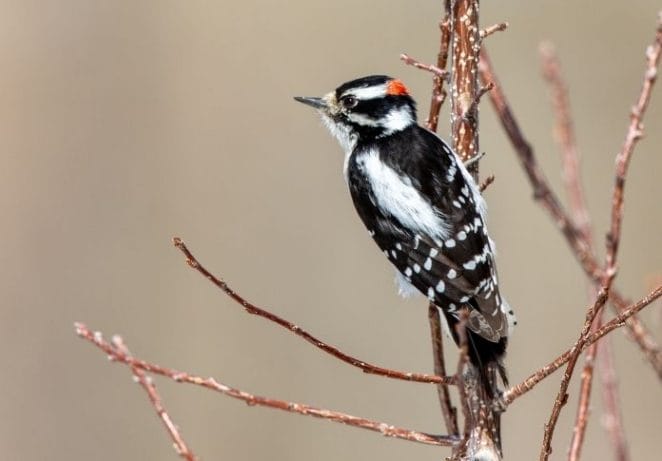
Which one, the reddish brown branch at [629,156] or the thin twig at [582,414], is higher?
the reddish brown branch at [629,156]

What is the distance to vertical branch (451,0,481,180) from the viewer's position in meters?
2.93

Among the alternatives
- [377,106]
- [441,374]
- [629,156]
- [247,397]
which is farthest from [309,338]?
[377,106]

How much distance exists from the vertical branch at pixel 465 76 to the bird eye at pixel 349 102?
1.87ft

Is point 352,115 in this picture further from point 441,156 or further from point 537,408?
point 537,408

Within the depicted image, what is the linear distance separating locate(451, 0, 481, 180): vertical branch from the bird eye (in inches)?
22.4

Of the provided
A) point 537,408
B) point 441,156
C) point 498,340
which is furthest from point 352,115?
point 537,408

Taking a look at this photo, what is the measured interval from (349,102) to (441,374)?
4.25 ft

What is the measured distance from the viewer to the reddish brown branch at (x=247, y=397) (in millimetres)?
2006

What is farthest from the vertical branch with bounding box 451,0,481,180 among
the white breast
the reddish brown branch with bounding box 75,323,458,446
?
the reddish brown branch with bounding box 75,323,458,446

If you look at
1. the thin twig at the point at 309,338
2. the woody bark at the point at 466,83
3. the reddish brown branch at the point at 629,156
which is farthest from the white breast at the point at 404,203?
the reddish brown branch at the point at 629,156

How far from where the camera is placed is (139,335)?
6.51 m

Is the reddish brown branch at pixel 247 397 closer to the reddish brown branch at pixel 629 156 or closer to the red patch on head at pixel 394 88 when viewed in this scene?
the reddish brown branch at pixel 629 156

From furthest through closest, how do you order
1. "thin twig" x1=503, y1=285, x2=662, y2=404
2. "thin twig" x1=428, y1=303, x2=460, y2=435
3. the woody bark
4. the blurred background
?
the blurred background → the woody bark → "thin twig" x1=428, y1=303, x2=460, y2=435 → "thin twig" x1=503, y1=285, x2=662, y2=404

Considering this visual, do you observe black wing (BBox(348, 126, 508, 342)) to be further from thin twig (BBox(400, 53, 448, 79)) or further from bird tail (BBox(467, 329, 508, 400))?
thin twig (BBox(400, 53, 448, 79))
